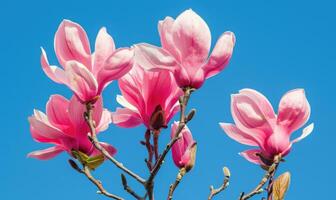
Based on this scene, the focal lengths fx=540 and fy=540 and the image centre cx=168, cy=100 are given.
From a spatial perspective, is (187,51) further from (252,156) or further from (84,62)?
(252,156)

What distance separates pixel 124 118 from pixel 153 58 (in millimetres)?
251

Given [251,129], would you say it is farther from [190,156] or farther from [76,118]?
[76,118]

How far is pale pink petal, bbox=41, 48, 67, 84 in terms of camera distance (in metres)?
1.35

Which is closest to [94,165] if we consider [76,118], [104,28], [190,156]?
[76,118]

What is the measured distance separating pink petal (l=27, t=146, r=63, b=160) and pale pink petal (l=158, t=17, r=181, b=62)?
0.41 metres

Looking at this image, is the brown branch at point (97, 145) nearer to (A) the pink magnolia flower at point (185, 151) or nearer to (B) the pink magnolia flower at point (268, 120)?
(A) the pink magnolia flower at point (185, 151)

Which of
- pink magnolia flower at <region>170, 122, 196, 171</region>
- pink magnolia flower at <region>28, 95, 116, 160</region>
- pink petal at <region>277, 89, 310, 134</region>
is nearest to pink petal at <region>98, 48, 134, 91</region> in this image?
pink magnolia flower at <region>28, 95, 116, 160</region>

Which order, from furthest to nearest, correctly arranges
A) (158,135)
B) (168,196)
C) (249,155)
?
(249,155) → (158,135) → (168,196)

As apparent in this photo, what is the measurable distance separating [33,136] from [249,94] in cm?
59

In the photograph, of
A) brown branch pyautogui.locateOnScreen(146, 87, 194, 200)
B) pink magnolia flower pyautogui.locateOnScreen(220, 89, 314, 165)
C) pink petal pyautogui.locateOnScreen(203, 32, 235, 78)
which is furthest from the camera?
pink magnolia flower pyautogui.locateOnScreen(220, 89, 314, 165)

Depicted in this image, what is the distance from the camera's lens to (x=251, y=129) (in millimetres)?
1489

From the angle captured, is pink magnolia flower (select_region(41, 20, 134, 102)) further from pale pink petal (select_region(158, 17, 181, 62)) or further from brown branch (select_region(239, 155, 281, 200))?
brown branch (select_region(239, 155, 281, 200))

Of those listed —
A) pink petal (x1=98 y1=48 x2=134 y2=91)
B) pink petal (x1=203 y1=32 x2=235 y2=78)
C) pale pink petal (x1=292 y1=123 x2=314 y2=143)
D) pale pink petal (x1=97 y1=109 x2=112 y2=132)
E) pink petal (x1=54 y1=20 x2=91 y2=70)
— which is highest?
pink petal (x1=54 y1=20 x2=91 y2=70)

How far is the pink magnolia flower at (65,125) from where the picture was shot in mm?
1396
